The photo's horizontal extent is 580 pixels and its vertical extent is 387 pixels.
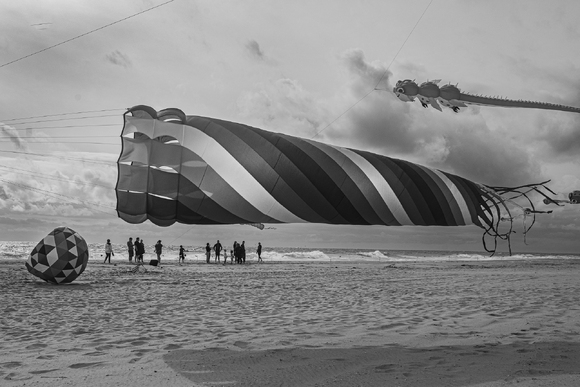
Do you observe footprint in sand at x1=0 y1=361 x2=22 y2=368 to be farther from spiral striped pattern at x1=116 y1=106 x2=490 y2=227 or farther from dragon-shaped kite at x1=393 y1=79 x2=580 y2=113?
dragon-shaped kite at x1=393 y1=79 x2=580 y2=113

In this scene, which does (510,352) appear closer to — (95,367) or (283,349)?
(283,349)

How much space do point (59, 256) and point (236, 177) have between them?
1422 cm

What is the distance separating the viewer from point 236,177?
2143 millimetres

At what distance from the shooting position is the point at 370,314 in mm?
9219

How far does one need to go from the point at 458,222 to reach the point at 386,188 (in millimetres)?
460

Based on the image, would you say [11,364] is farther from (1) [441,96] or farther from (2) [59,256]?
(2) [59,256]

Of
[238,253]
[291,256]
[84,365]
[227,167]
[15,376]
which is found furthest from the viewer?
[291,256]

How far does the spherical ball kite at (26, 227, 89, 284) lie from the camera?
47.5ft

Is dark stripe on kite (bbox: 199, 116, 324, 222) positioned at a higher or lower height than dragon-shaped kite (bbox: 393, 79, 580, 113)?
lower

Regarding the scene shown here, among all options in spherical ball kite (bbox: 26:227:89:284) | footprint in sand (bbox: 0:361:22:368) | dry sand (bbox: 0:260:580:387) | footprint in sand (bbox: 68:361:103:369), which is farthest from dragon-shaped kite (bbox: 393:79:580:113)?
spherical ball kite (bbox: 26:227:89:284)

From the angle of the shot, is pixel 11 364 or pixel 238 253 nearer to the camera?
pixel 11 364

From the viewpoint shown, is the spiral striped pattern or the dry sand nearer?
the spiral striped pattern

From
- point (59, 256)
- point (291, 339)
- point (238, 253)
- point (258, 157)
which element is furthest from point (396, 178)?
point (238, 253)

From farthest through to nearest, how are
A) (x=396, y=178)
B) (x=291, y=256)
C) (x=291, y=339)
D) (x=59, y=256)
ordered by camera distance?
(x=291, y=256)
(x=59, y=256)
(x=291, y=339)
(x=396, y=178)
